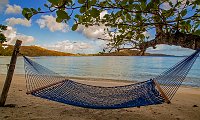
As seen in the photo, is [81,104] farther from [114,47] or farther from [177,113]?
[177,113]

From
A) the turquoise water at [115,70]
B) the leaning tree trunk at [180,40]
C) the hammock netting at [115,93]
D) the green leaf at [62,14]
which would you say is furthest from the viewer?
the turquoise water at [115,70]

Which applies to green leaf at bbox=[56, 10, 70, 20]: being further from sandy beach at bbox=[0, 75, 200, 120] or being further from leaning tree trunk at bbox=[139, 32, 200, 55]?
sandy beach at bbox=[0, 75, 200, 120]

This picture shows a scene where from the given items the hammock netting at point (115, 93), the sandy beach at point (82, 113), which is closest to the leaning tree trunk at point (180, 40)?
the hammock netting at point (115, 93)

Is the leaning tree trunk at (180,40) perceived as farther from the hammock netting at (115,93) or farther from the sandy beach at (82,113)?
the sandy beach at (82,113)

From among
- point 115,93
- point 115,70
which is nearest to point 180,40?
point 115,93

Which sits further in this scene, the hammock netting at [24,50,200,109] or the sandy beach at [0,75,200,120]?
the sandy beach at [0,75,200,120]

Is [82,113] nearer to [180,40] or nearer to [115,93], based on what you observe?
[115,93]

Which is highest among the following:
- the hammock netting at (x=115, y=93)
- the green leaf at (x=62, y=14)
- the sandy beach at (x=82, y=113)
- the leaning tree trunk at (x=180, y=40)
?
the green leaf at (x=62, y=14)

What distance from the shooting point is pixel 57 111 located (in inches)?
177

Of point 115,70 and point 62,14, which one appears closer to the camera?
point 62,14

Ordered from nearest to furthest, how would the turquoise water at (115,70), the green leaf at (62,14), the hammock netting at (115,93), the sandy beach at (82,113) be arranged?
the green leaf at (62,14) → the hammock netting at (115,93) → the sandy beach at (82,113) → the turquoise water at (115,70)

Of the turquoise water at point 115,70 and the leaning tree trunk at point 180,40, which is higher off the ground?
the leaning tree trunk at point 180,40

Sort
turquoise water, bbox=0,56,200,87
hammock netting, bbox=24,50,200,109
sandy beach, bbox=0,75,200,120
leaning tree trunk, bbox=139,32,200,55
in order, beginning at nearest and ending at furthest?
leaning tree trunk, bbox=139,32,200,55, hammock netting, bbox=24,50,200,109, sandy beach, bbox=0,75,200,120, turquoise water, bbox=0,56,200,87

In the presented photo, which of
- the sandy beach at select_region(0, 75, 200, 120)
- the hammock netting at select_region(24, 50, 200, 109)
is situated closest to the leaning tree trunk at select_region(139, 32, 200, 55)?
the hammock netting at select_region(24, 50, 200, 109)
